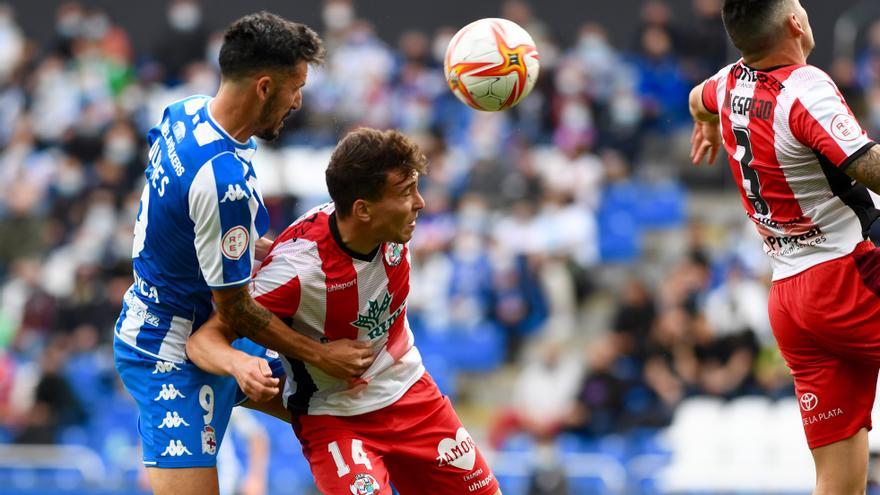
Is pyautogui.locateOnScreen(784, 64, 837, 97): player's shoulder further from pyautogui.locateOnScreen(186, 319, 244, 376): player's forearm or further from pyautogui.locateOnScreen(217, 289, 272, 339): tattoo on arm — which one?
pyautogui.locateOnScreen(186, 319, 244, 376): player's forearm

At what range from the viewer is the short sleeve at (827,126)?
529cm

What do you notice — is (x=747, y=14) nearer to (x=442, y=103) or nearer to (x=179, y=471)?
(x=179, y=471)

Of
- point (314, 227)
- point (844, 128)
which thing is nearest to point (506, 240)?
point (314, 227)

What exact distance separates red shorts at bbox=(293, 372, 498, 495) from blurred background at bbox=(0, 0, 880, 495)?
5954mm

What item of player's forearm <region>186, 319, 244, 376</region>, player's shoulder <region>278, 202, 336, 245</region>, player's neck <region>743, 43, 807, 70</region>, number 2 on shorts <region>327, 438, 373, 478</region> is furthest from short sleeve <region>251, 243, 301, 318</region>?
player's neck <region>743, 43, 807, 70</region>

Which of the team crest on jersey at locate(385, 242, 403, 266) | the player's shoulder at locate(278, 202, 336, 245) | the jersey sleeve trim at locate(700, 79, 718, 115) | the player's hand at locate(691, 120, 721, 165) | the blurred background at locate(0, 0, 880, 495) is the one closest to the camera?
the player's shoulder at locate(278, 202, 336, 245)

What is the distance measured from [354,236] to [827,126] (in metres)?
2.15

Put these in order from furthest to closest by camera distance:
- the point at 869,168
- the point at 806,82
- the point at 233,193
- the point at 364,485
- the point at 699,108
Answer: the point at 699,108 < the point at 364,485 < the point at 233,193 < the point at 806,82 < the point at 869,168

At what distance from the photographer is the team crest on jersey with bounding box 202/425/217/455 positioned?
6.01m

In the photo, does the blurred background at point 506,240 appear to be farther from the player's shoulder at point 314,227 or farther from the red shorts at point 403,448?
the player's shoulder at point 314,227

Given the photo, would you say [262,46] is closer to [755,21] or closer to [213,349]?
[213,349]

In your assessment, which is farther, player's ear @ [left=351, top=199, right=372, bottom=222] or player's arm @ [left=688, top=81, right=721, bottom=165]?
player's arm @ [left=688, top=81, right=721, bottom=165]

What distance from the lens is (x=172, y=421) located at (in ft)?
19.5

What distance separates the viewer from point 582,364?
13836mm
